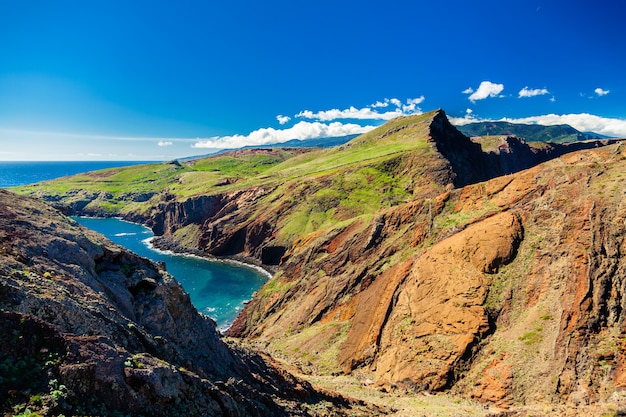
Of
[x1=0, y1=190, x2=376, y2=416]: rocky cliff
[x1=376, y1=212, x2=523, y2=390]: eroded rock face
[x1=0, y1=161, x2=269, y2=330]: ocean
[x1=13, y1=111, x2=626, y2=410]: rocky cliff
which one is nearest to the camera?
[x1=0, y1=190, x2=376, y2=416]: rocky cliff

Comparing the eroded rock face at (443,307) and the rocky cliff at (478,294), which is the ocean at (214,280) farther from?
the eroded rock face at (443,307)

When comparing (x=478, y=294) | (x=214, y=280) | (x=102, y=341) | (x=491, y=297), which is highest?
(x=102, y=341)

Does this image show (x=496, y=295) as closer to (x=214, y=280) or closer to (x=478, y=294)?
(x=478, y=294)

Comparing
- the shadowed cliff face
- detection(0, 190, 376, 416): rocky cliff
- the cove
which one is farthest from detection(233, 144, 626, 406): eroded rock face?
the cove

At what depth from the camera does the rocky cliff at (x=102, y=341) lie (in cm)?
1037

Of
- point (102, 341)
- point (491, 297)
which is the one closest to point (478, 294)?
point (491, 297)

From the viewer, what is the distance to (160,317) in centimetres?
1908

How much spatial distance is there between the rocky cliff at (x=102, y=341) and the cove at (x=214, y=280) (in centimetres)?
5049

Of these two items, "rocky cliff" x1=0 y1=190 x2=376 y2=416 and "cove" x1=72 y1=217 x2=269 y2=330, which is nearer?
"rocky cliff" x1=0 y1=190 x2=376 y2=416

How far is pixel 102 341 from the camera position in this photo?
40.2 ft

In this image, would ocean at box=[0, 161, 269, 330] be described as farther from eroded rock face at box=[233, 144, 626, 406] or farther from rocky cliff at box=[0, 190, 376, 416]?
rocky cliff at box=[0, 190, 376, 416]

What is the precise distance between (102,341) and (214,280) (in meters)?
85.8

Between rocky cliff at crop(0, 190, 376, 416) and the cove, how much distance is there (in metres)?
50.5

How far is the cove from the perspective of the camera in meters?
77.7
